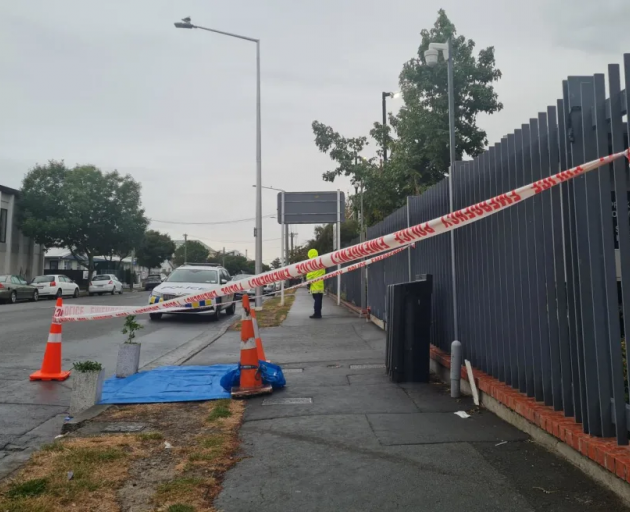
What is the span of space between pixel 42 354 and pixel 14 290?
64.1 feet

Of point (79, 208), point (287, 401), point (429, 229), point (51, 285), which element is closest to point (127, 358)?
point (287, 401)

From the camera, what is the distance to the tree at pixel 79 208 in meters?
37.8

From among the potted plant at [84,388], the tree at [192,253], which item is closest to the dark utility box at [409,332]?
the potted plant at [84,388]

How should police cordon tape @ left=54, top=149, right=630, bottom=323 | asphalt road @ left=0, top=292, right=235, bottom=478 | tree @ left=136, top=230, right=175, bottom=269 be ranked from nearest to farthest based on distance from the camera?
1. police cordon tape @ left=54, top=149, right=630, bottom=323
2. asphalt road @ left=0, top=292, right=235, bottom=478
3. tree @ left=136, top=230, right=175, bottom=269

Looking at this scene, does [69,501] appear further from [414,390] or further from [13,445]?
[414,390]

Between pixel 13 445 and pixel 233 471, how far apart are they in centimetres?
215

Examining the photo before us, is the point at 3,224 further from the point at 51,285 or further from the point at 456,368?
the point at 456,368

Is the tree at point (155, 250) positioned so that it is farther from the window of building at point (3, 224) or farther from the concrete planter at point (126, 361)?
the concrete planter at point (126, 361)

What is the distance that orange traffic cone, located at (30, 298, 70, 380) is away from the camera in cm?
708

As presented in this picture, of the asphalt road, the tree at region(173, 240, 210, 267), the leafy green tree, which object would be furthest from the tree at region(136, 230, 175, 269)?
the asphalt road

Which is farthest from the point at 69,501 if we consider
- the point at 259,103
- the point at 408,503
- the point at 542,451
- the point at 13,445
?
the point at 259,103

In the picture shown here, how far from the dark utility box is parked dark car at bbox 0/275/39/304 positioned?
24.1m

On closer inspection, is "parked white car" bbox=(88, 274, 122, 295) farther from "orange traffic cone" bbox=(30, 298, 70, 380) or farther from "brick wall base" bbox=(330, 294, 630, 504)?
"brick wall base" bbox=(330, 294, 630, 504)

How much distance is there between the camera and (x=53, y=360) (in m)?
7.18
